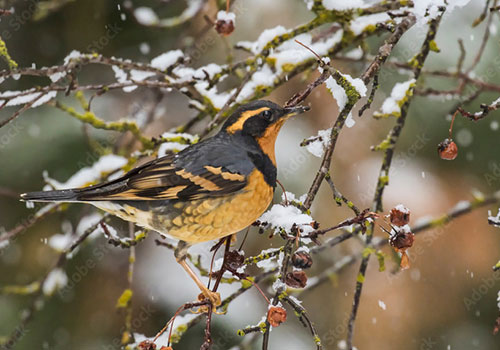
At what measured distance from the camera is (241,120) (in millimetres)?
2398

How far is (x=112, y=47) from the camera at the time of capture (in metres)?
5.30

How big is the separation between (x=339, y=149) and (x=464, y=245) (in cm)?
124

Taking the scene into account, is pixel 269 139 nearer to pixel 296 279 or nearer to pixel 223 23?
pixel 296 279

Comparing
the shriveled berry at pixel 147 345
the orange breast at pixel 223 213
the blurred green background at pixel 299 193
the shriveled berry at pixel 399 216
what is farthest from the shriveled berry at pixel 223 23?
the blurred green background at pixel 299 193

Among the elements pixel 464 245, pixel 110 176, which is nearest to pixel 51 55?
pixel 110 176

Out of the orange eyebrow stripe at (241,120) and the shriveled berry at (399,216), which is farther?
the orange eyebrow stripe at (241,120)

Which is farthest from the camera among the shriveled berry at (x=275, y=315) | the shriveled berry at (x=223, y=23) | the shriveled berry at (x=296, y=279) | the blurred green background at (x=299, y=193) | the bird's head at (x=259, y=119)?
the blurred green background at (x=299, y=193)

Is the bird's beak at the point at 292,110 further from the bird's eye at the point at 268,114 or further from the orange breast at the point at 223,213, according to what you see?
the orange breast at the point at 223,213

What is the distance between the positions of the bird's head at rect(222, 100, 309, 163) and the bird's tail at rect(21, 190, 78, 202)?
0.65 m

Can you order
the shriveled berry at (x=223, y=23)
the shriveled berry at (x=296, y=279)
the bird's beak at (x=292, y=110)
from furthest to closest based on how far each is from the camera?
1. the shriveled berry at (x=223, y=23)
2. the bird's beak at (x=292, y=110)
3. the shriveled berry at (x=296, y=279)

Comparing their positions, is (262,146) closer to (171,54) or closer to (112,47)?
(171,54)

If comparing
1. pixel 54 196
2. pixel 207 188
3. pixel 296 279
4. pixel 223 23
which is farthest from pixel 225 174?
pixel 223 23

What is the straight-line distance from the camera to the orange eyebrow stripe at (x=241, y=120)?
2.34 metres

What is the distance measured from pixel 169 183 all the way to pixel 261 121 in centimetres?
44
